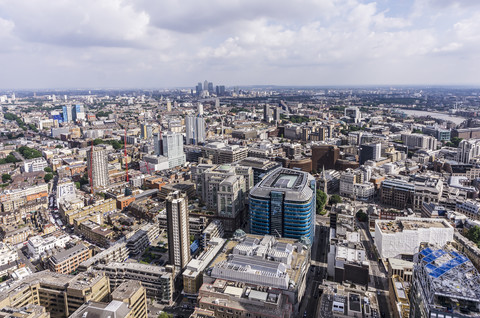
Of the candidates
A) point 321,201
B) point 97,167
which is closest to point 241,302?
point 321,201

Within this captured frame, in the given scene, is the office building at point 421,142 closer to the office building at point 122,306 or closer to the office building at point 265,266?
the office building at point 265,266

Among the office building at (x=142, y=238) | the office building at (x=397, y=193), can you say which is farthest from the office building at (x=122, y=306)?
the office building at (x=397, y=193)

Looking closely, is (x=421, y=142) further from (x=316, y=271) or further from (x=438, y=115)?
(x=438, y=115)

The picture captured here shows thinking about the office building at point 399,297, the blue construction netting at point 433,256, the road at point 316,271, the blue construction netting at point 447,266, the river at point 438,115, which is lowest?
the road at point 316,271

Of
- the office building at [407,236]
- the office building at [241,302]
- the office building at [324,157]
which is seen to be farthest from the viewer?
the office building at [324,157]

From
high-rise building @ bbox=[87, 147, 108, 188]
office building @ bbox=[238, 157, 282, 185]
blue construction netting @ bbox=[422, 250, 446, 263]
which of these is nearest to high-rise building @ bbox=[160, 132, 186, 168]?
high-rise building @ bbox=[87, 147, 108, 188]

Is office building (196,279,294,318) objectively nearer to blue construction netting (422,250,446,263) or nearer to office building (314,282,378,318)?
office building (314,282,378,318)

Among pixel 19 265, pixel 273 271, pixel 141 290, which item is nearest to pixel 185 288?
pixel 141 290
